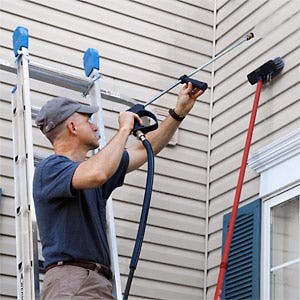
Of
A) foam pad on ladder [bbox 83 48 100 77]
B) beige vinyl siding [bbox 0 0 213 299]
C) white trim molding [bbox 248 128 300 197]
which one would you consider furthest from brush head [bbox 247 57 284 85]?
foam pad on ladder [bbox 83 48 100 77]

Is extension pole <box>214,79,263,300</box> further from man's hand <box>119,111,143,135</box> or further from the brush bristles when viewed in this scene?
man's hand <box>119,111,143,135</box>

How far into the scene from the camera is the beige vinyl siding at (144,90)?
17.2ft

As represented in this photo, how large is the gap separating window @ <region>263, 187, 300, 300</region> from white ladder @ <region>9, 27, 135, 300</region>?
3.26ft

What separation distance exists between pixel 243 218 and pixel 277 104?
67cm

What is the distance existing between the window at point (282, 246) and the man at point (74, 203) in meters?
1.53

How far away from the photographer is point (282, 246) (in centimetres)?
489

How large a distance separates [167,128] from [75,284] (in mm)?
993

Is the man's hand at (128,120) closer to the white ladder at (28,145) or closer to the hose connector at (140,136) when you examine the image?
the hose connector at (140,136)

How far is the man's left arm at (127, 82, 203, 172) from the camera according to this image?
12.8 ft

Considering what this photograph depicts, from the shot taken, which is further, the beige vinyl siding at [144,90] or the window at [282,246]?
the beige vinyl siding at [144,90]

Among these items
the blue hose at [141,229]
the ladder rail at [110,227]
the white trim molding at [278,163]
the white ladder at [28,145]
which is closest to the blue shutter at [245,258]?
the white trim molding at [278,163]

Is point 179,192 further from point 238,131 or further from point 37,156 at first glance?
point 37,156

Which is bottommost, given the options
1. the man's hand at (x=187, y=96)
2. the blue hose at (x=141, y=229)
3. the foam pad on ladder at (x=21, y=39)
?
the blue hose at (x=141, y=229)

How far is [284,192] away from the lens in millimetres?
4871
